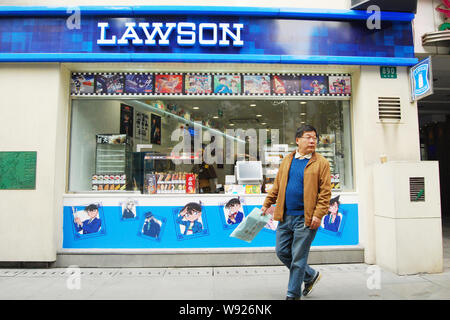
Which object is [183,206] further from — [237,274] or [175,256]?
[237,274]

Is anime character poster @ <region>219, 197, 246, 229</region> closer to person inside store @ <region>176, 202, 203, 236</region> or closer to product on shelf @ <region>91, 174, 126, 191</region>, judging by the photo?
person inside store @ <region>176, 202, 203, 236</region>

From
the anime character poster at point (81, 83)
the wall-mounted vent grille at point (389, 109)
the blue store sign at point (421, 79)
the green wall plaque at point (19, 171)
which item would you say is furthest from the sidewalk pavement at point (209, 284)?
the anime character poster at point (81, 83)

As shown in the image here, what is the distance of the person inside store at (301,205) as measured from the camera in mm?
3555

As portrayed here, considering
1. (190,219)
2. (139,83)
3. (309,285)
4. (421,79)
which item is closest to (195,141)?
(139,83)

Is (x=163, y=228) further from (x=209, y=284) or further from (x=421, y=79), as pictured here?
(x=421, y=79)

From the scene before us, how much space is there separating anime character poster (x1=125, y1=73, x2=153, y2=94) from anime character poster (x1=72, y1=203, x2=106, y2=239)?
216 cm

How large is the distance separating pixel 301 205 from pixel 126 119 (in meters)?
4.03

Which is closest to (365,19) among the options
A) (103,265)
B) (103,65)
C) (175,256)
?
(103,65)

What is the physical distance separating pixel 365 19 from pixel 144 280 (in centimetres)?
567

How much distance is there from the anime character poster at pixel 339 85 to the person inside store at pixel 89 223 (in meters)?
4.79

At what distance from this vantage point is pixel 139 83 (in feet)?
19.7

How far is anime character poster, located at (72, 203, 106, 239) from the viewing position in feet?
18.5

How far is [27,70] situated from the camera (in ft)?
18.2
